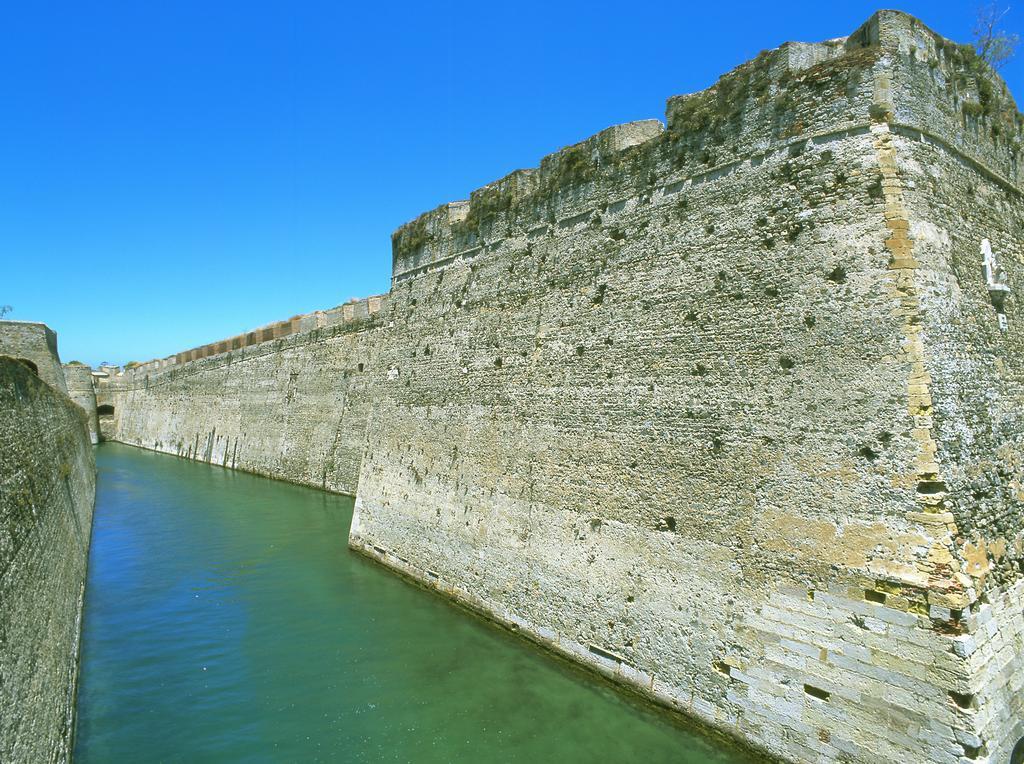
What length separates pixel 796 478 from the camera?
602cm

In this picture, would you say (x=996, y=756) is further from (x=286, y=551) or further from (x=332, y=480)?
(x=332, y=480)

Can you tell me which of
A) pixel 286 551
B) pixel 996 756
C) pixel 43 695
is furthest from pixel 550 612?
pixel 286 551

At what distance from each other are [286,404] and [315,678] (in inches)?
635

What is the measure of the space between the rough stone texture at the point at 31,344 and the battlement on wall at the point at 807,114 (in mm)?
26003

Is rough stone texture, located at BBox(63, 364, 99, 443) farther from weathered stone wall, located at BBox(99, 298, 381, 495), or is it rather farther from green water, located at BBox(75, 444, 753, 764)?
green water, located at BBox(75, 444, 753, 764)

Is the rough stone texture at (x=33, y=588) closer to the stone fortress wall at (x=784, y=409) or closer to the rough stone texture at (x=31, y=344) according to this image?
the stone fortress wall at (x=784, y=409)

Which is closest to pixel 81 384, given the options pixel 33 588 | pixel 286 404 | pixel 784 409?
pixel 286 404

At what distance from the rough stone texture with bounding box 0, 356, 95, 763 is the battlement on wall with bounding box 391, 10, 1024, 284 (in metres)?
6.94

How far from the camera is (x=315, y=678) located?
27.2ft

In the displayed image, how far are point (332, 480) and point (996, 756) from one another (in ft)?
58.7

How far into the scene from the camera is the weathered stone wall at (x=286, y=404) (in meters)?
19.8

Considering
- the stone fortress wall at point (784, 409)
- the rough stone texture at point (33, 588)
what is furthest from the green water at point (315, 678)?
the rough stone texture at point (33, 588)

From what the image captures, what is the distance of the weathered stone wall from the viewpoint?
64.8 ft

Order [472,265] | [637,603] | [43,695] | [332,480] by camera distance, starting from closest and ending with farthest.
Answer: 1. [43,695]
2. [637,603]
3. [472,265]
4. [332,480]
